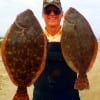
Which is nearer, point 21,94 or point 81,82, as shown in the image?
point 21,94

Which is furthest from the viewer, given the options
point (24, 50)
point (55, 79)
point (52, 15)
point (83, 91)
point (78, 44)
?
point (83, 91)

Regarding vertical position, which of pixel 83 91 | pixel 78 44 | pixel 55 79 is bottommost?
pixel 83 91

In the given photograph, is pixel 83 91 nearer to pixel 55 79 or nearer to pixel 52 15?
pixel 55 79

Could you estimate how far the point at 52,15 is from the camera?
6336mm

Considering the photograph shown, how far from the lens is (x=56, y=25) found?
252 inches

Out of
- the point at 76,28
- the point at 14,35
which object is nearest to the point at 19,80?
the point at 14,35

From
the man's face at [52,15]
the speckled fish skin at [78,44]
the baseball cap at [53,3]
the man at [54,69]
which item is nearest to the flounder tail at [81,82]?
the speckled fish skin at [78,44]

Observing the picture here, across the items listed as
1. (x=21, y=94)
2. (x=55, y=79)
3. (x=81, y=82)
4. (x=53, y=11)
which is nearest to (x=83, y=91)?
(x=55, y=79)

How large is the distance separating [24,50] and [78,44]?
70 centimetres

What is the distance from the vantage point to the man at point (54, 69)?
635 cm

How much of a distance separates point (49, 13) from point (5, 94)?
314 inches

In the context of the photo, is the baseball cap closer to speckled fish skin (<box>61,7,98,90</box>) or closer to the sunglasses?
the sunglasses

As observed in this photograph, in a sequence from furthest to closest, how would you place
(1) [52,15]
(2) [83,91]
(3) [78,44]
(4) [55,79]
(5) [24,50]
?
1. (2) [83,91]
2. (4) [55,79]
3. (1) [52,15]
4. (3) [78,44]
5. (5) [24,50]

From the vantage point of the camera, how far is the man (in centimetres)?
635
